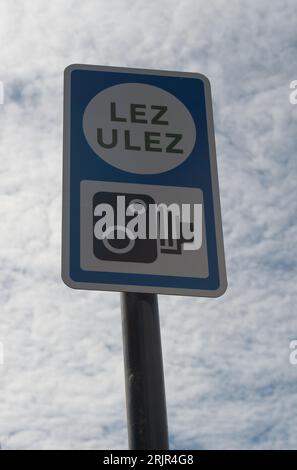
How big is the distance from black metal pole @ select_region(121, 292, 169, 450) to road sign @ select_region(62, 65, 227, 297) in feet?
0.21

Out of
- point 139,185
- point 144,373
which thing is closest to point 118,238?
point 139,185

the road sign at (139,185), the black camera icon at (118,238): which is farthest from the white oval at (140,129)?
the black camera icon at (118,238)

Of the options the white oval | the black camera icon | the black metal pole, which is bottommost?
the black metal pole

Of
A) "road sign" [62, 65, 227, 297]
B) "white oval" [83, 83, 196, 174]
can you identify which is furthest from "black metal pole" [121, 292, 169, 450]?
"white oval" [83, 83, 196, 174]

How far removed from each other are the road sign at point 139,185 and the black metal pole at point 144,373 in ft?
0.21

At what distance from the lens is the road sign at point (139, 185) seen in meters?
2.16

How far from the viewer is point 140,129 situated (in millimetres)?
2434

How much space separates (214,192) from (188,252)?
0.86 feet

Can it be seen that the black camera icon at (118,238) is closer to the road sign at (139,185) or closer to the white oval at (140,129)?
the road sign at (139,185)

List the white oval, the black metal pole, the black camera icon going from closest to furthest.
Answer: the black metal pole < the black camera icon < the white oval

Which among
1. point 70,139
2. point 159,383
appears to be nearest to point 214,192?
point 70,139

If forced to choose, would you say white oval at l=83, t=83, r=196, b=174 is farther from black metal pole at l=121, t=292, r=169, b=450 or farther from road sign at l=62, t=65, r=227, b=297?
black metal pole at l=121, t=292, r=169, b=450

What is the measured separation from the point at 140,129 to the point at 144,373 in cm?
89

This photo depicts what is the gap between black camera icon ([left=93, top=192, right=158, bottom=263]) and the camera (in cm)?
216
